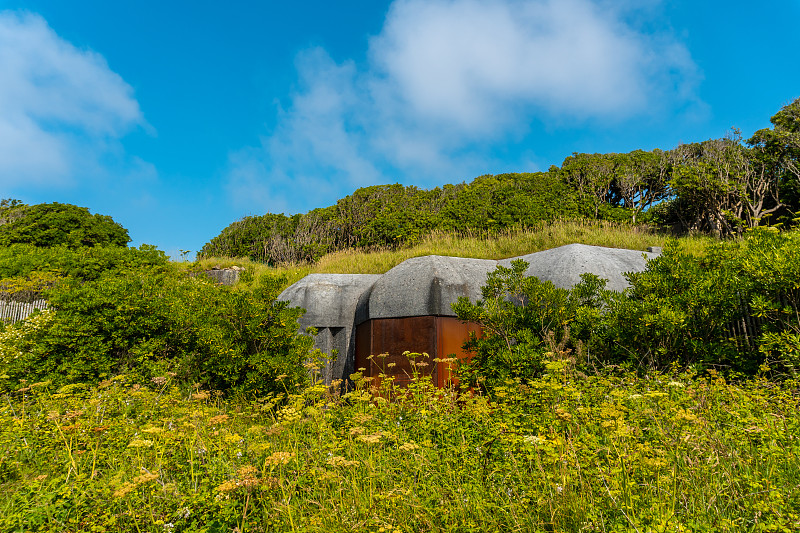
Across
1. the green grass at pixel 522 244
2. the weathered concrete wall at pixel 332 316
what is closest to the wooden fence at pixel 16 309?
the green grass at pixel 522 244

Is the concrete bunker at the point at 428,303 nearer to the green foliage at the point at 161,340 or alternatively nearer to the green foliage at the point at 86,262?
the green foliage at the point at 161,340

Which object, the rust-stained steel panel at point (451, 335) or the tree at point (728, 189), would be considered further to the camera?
the tree at point (728, 189)

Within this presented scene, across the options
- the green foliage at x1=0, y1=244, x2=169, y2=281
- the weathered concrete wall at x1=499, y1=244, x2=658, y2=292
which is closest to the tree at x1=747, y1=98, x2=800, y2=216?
the weathered concrete wall at x1=499, y1=244, x2=658, y2=292

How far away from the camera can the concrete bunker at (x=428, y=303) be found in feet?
24.6

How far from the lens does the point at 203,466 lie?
131 inches

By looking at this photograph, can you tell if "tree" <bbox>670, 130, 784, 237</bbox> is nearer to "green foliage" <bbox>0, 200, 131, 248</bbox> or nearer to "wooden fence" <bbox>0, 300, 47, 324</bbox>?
"wooden fence" <bbox>0, 300, 47, 324</bbox>

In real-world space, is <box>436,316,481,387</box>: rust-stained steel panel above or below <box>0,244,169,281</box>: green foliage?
below

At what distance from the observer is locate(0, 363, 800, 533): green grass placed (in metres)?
2.44

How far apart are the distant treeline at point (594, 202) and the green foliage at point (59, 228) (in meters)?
8.36

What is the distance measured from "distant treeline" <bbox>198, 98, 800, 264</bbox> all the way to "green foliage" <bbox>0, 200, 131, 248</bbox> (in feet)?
27.4

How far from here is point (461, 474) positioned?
10.2 ft

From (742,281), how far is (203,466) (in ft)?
21.8

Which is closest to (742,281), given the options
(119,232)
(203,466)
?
(203,466)

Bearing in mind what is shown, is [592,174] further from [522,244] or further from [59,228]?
[59,228]
